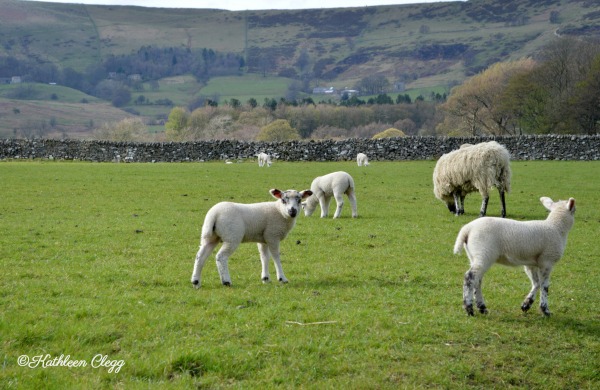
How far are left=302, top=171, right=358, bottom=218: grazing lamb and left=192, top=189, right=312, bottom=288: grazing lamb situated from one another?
7413 mm

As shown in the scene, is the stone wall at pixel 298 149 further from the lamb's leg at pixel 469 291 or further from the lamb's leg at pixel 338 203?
the lamb's leg at pixel 469 291

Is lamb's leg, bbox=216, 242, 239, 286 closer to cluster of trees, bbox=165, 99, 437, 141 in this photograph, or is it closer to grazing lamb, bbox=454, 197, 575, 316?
grazing lamb, bbox=454, 197, 575, 316

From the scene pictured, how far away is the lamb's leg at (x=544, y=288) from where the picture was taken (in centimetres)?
860

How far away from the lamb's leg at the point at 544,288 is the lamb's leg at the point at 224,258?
14.5 ft

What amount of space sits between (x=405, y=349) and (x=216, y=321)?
2.33m

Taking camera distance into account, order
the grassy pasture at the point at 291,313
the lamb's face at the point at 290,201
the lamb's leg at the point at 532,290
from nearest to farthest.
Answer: the grassy pasture at the point at 291,313, the lamb's leg at the point at 532,290, the lamb's face at the point at 290,201

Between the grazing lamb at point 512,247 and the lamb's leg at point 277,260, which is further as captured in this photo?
the lamb's leg at point 277,260

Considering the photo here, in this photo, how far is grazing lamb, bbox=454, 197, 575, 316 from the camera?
8.38 meters

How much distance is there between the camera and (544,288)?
28.4 feet

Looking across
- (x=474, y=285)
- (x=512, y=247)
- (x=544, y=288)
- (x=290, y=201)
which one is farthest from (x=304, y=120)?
(x=474, y=285)

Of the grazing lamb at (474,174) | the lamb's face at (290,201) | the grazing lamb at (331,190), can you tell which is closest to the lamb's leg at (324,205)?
the grazing lamb at (331,190)

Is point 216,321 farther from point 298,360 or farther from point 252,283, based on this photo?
point 252,283

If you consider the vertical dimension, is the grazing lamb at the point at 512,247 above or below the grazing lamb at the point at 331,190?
→ above

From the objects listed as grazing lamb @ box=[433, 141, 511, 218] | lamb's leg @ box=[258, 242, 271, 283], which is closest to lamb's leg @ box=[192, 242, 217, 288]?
lamb's leg @ box=[258, 242, 271, 283]
